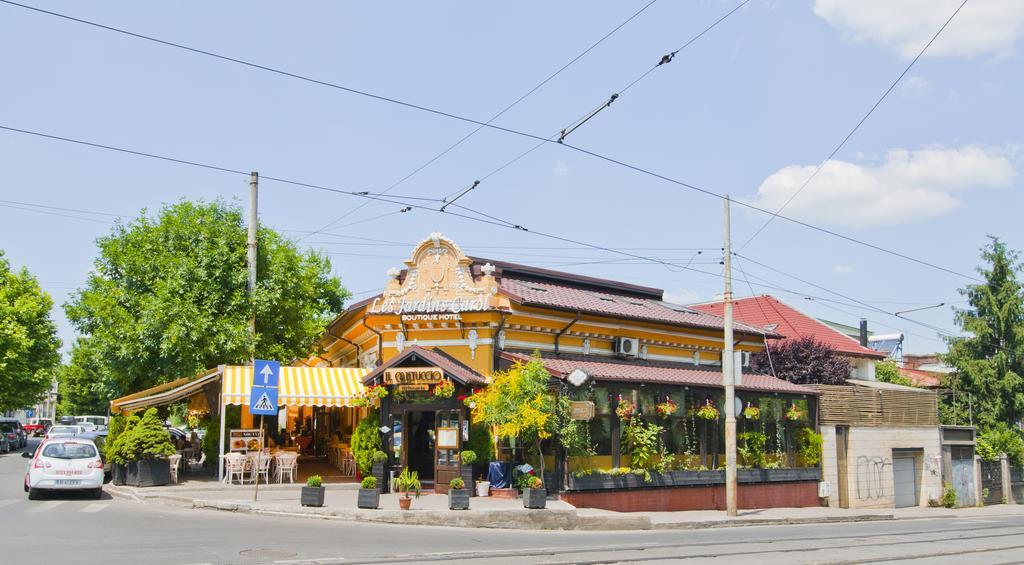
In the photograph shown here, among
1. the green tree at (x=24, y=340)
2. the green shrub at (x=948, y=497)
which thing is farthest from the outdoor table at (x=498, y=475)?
the green tree at (x=24, y=340)

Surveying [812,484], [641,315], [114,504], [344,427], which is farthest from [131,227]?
[812,484]

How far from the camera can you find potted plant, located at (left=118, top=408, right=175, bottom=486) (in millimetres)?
21656

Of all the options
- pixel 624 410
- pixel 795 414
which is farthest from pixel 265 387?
pixel 795 414

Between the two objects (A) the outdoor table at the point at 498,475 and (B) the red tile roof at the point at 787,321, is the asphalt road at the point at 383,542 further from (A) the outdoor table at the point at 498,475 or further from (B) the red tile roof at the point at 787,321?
(B) the red tile roof at the point at 787,321

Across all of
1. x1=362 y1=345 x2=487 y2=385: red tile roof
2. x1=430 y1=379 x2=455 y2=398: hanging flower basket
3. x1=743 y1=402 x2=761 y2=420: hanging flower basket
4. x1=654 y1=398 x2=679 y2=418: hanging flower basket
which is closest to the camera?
x1=430 y1=379 x2=455 y2=398: hanging flower basket

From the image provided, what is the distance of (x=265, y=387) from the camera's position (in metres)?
19.1

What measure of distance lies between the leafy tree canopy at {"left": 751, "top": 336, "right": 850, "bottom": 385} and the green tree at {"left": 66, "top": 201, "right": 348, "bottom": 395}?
1845cm

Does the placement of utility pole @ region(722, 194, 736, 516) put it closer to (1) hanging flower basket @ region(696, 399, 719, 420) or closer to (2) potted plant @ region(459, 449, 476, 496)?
(1) hanging flower basket @ region(696, 399, 719, 420)

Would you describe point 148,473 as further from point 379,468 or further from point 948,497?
point 948,497

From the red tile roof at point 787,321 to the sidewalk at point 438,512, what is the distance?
1466 cm

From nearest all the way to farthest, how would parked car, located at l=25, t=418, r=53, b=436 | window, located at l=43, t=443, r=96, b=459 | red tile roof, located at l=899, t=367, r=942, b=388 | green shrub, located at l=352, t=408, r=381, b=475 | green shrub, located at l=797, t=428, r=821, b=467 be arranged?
window, located at l=43, t=443, r=96, b=459
green shrub, located at l=352, t=408, r=381, b=475
green shrub, located at l=797, t=428, r=821, b=467
red tile roof, located at l=899, t=367, r=942, b=388
parked car, located at l=25, t=418, r=53, b=436

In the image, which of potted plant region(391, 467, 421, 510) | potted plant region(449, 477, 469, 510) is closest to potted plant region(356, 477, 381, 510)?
potted plant region(391, 467, 421, 510)

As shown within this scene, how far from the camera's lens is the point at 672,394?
23.4 meters

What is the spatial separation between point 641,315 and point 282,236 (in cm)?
1601
